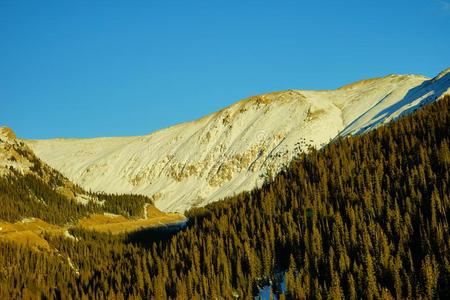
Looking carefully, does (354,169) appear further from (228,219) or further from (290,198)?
(228,219)

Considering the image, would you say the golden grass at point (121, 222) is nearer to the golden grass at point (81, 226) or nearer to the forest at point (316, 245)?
the golden grass at point (81, 226)

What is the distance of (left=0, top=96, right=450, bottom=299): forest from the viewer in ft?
245

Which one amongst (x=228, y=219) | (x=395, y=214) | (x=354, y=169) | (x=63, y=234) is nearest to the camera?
(x=395, y=214)

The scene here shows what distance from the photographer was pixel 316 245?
85438mm

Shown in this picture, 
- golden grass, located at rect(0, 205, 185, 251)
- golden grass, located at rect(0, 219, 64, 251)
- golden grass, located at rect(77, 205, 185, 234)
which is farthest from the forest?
golden grass, located at rect(77, 205, 185, 234)

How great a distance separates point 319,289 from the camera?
73500 mm

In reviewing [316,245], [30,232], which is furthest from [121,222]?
[316,245]

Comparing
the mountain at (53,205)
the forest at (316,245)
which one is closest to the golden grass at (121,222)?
the mountain at (53,205)

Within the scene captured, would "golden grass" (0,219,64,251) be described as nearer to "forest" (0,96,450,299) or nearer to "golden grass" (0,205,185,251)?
"golden grass" (0,205,185,251)

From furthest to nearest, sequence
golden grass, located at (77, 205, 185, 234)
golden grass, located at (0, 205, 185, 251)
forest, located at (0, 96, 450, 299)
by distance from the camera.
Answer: golden grass, located at (77, 205, 185, 234)
golden grass, located at (0, 205, 185, 251)
forest, located at (0, 96, 450, 299)

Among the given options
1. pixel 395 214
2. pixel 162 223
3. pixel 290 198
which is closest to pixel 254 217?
pixel 290 198

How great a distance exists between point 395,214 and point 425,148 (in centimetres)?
2377

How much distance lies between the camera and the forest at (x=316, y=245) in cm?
7456

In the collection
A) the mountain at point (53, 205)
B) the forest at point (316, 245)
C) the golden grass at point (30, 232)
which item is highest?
the mountain at point (53, 205)
